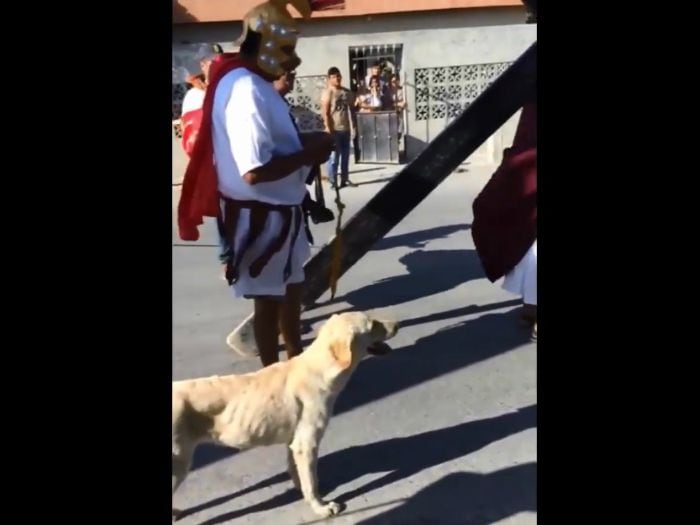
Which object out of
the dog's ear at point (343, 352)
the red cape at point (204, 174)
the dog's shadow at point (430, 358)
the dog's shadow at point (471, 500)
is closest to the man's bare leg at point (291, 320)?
the dog's shadow at point (430, 358)

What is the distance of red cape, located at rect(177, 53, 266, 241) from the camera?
3.38 m

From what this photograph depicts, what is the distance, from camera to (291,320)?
3891mm

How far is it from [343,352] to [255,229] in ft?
2.62

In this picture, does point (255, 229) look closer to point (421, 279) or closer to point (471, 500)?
point (471, 500)

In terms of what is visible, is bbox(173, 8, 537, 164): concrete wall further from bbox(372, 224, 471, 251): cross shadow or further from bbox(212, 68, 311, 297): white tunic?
bbox(212, 68, 311, 297): white tunic

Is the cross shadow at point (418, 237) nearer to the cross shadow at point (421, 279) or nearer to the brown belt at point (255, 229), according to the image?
the cross shadow at point (421, 279)

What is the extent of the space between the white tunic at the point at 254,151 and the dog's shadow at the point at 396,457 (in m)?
0.77

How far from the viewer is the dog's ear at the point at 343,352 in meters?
2.95

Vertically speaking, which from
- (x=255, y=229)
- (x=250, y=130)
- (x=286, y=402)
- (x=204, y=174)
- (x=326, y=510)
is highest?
(x=250, y=130)

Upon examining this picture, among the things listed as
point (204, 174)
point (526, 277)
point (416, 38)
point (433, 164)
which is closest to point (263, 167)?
point (204, 174)

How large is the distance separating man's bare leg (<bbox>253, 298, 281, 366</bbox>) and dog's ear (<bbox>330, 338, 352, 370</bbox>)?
81 cm
